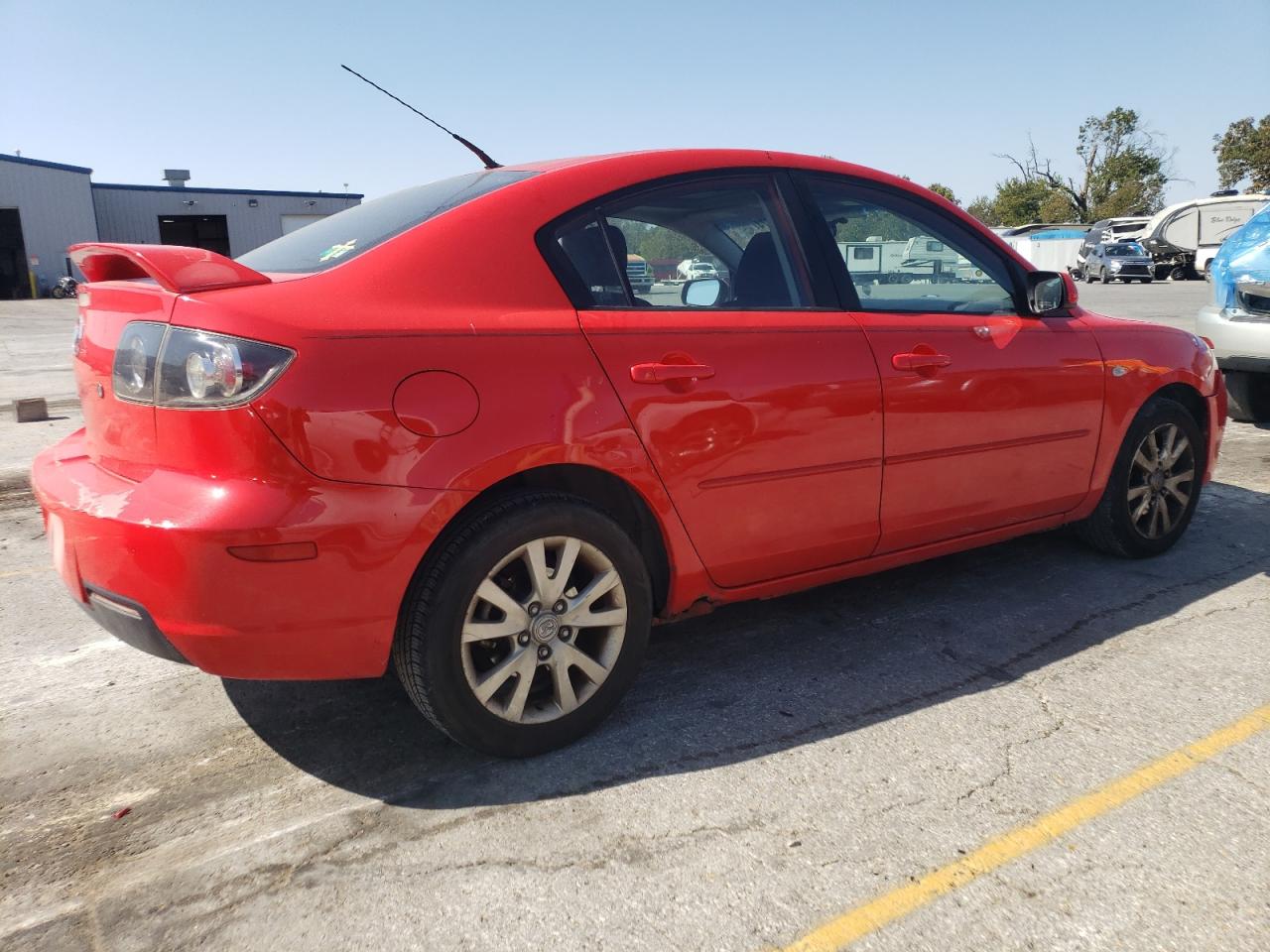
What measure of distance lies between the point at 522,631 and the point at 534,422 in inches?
22.0

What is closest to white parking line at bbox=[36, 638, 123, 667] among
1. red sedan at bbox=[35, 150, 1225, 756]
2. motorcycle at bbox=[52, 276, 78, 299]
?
red sedan at bbox=[35, 150, 1225, 756]

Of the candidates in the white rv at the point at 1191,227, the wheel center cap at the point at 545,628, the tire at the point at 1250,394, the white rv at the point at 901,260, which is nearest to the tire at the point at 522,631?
the wheel center cap at the point at 545,628

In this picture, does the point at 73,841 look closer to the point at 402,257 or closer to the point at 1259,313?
the point at 402,257

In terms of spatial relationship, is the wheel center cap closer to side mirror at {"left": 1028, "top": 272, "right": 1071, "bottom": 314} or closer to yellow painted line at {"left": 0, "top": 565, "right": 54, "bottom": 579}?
side mirror at {"left": 1028, "top": 272, "right": 1071, "bottom": 314}

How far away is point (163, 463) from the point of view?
7.73ft

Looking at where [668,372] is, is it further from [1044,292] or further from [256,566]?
[1044,292]

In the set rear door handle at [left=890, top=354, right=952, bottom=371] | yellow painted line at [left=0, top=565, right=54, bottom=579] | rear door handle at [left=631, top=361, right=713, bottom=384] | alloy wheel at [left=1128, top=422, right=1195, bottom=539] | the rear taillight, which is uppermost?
the rear taillight

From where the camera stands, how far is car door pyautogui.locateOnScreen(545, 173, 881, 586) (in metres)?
2.76

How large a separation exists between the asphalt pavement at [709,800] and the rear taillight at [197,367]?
1050 mm

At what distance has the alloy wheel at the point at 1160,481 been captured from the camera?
13.9 ft

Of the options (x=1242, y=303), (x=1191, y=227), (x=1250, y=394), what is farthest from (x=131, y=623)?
(x=1191, y=227)

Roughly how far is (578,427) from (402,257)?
63cm

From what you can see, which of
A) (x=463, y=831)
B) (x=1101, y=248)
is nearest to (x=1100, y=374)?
(x=463, y=831)

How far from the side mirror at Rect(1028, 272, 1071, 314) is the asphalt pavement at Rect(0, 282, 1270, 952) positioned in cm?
117
